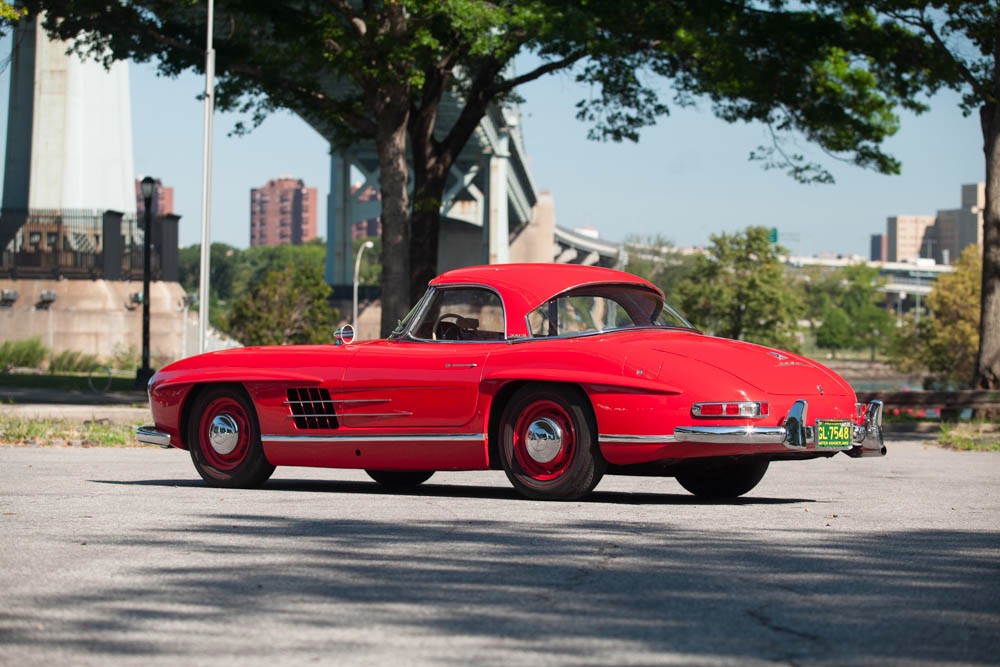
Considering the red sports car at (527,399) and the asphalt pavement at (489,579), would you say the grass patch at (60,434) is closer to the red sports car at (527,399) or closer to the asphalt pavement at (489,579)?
the red sports car at (527,399)

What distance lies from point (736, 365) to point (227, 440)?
3461mm

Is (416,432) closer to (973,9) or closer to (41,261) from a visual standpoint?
(973,9)

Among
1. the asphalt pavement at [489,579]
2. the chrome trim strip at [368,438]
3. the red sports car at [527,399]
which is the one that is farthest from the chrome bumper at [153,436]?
the chrome trim strip at [368,438]

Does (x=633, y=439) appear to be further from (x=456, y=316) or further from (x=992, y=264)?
(x=992, y=264)

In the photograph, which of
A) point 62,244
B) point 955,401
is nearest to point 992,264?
point 955,401

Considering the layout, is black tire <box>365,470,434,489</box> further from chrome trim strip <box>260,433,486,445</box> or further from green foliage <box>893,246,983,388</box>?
green foliage <box>893,246,983,388</box>

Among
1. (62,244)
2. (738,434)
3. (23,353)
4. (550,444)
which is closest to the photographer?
(738,434)

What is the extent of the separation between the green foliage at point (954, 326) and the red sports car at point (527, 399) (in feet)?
217

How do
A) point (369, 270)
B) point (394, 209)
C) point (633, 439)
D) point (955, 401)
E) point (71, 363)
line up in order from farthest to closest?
point (369, 270) < point (71, 363) < point (394, 209) < point (955, 401) < point (633, 439)

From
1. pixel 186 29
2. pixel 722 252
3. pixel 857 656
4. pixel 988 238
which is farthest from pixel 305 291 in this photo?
pixel 857 656

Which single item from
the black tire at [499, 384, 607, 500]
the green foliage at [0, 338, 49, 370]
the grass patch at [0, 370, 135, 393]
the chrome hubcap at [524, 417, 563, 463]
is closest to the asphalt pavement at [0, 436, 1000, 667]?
the black tire at [499, 384, 607, 500]

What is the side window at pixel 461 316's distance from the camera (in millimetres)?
8992

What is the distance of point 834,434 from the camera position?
8242mm

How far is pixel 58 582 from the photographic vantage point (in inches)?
214
